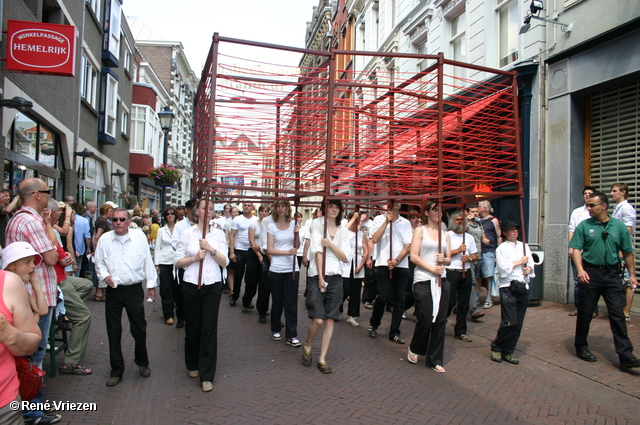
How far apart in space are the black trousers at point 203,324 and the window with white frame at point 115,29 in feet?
59.0

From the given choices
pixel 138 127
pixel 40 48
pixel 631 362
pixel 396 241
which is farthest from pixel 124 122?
pixel 631 362

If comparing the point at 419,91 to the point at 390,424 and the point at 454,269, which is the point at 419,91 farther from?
the point at 390,424

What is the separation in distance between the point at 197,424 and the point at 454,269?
396cm

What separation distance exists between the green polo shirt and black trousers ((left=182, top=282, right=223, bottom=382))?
13.8ft

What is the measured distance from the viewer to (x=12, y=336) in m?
2.71

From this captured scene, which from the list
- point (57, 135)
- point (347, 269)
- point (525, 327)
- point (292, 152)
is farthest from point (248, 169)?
point (57, 135)

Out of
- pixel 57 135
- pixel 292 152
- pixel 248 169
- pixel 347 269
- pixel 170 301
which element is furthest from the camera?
pixel 57 135

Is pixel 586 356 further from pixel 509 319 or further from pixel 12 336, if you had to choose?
pixel 12 336

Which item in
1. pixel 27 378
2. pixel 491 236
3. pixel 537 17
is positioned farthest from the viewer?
pixel 537 17

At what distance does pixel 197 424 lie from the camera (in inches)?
164

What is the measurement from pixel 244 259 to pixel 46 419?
17.8 ft

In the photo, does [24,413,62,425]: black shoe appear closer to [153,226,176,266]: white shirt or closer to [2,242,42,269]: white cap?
[2,242,42,269]: white cap

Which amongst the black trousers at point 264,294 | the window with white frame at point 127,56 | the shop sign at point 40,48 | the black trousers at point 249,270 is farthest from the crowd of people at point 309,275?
the window with white frame at point 127,56

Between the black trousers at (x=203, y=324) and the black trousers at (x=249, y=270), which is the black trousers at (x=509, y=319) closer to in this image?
the black trousers at (x=203, y=324)
